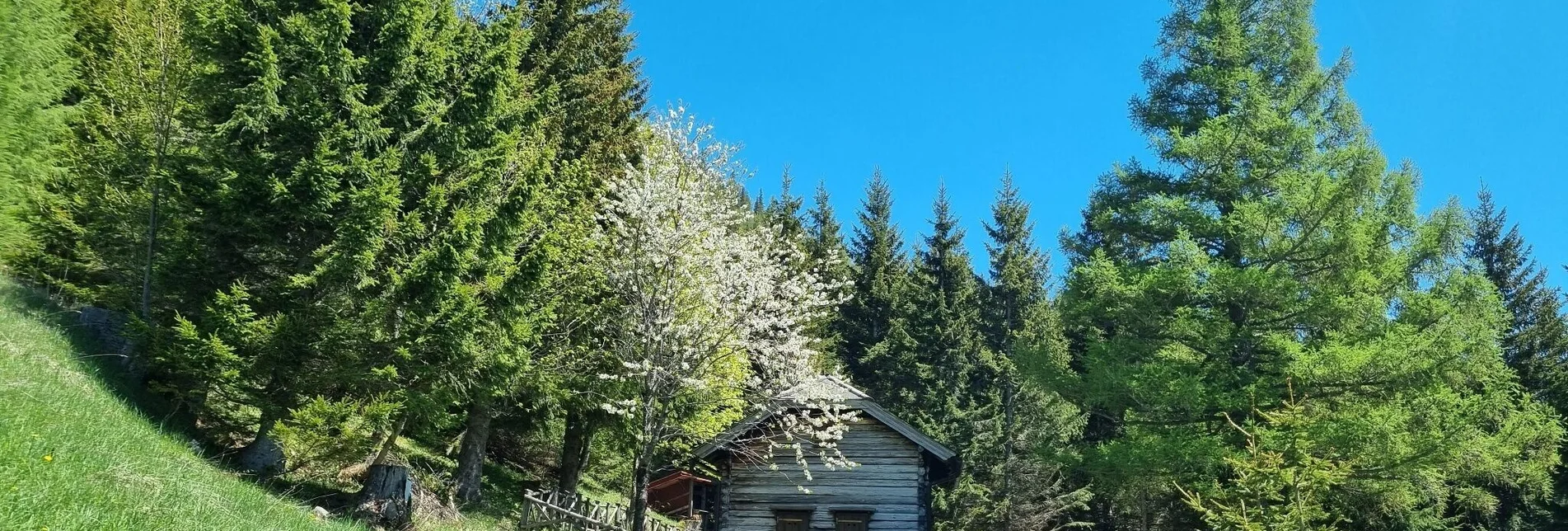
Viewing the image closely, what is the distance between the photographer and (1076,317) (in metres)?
24.4

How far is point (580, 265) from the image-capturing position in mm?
18922

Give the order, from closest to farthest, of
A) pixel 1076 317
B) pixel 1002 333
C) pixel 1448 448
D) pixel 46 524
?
pixel 46 524 → pixel 1448 448 → pixel 1076 317 → pixel 1002 333

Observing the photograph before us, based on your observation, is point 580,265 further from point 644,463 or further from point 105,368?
point 105,368

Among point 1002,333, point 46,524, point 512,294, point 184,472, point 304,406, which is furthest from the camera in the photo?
point 1002,333

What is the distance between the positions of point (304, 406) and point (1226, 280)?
19.3 metres

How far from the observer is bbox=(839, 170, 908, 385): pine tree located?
4294 cm

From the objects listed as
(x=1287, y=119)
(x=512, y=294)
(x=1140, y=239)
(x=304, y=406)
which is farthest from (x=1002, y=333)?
(x=304, y=406)

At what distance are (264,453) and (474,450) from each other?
23.0 feet

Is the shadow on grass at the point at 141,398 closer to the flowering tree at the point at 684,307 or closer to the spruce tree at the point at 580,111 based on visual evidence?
the flowering tree at the point at 684,307

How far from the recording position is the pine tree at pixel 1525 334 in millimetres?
31000

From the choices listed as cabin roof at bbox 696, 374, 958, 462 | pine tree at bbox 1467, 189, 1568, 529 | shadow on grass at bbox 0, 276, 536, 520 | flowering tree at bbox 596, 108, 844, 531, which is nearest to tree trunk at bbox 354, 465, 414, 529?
shadow on grass at bbox 0, 276, 536, 520

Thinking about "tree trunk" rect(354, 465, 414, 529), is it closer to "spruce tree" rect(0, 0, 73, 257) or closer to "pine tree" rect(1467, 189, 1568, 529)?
"spruce tree" rect(0, 0, 73, 257)

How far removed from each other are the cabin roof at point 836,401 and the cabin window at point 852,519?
226 centimetres

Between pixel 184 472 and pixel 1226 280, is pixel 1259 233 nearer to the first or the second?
pixel 1226 280
